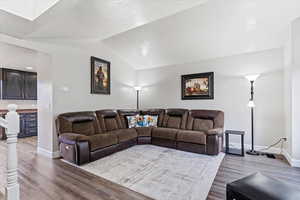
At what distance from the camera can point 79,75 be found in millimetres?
3891

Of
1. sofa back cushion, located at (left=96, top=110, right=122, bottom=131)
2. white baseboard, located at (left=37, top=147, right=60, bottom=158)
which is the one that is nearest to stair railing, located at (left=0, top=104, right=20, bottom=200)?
white baseboard, located at (left=37, top=147, right=60, bottom=158)

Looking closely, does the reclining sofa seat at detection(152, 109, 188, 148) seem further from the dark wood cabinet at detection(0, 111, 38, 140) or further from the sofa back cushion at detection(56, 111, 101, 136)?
the dark wood cabinet at detection(0, 111, 38, 140)

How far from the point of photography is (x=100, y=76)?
442 centimetres

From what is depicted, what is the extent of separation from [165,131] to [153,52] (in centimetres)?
231

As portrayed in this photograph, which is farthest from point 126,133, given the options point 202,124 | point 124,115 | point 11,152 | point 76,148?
point 11,152

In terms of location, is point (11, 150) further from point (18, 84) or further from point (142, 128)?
point (18, 84)

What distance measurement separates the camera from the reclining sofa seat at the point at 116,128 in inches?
142

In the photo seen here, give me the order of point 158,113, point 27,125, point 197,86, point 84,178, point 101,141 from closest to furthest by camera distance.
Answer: point 84,178
point 101,141
point 197,86
point 158,113
point 27,125

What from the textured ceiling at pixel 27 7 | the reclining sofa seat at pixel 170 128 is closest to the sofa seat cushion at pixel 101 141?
the reclining sofa seat at pixel 170 128

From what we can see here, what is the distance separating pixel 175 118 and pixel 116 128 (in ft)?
5.55

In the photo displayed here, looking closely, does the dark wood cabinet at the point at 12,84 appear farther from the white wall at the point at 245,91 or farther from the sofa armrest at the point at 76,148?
the white wall at the point at 245,91

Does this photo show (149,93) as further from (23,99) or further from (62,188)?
(23,99)

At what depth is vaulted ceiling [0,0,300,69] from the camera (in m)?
2.25

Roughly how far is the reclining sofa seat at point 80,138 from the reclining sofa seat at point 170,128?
112 cm
